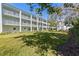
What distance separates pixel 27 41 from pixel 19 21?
49cm

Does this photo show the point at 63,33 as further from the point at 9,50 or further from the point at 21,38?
the point at 9,50

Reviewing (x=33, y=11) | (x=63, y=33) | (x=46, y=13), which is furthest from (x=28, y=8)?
(x=63, y=33)

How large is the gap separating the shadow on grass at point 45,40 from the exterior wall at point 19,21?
0.52 feet

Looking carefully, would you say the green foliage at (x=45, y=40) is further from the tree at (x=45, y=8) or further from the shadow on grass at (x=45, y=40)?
the tree at (x=45, y=8)

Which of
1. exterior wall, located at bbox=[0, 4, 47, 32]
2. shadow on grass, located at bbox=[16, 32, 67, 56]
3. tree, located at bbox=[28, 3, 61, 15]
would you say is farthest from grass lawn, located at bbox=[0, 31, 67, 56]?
tree, located at bbox=[28, 3, 61, 15]

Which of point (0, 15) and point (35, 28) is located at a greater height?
point (0, 15)

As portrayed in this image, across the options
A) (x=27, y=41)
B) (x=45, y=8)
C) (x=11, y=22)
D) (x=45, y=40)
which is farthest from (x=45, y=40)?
(x=11, y=22)

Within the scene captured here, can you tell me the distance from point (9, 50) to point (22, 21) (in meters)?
0.71

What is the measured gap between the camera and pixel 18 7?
12.6 ft

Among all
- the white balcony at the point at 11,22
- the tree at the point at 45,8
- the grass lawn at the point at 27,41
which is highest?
the tree at the point at 45,8

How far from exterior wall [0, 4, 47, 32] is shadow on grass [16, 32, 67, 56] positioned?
0.52 ft

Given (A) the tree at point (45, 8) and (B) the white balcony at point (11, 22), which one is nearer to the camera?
(A) the tree at point (45, 8)

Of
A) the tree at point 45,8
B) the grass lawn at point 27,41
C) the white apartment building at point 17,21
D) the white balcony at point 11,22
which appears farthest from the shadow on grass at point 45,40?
the tree at point 45,8

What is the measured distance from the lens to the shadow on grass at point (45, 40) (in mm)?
3797
